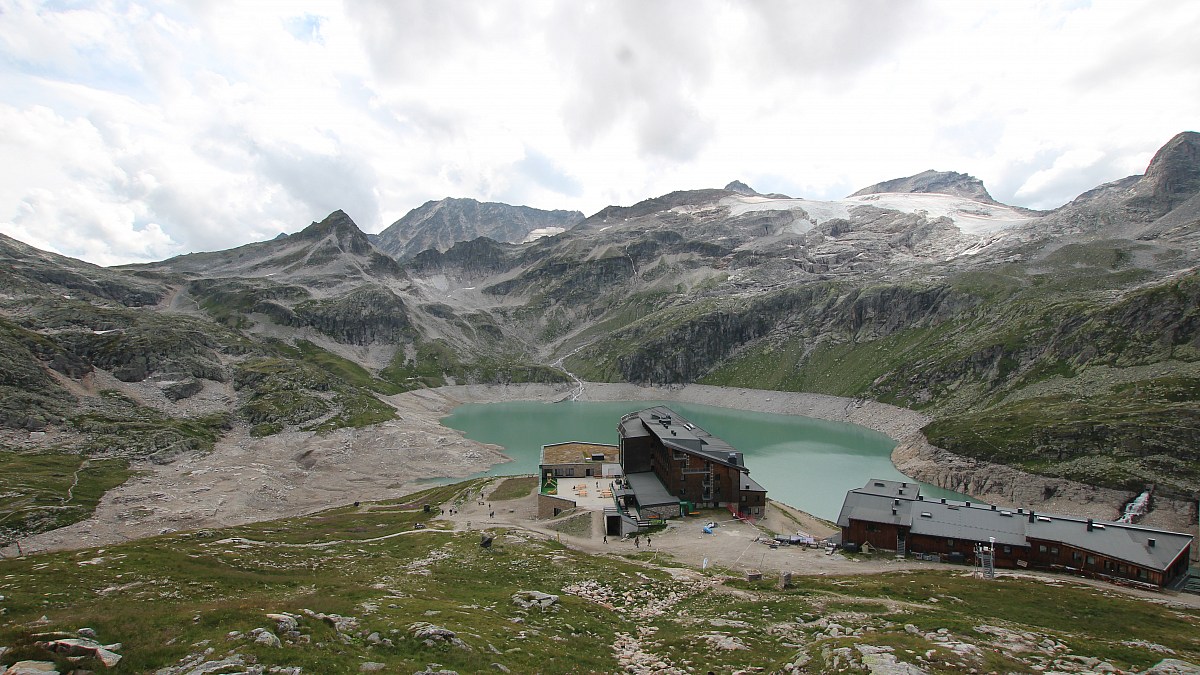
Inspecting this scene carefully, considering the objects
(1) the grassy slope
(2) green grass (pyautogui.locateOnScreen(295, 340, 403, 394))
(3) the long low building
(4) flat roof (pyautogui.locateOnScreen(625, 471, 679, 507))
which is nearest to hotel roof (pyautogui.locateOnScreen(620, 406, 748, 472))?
(4) flat roof (pyautogui.locateOnScreen(625, 471, 679, 507))

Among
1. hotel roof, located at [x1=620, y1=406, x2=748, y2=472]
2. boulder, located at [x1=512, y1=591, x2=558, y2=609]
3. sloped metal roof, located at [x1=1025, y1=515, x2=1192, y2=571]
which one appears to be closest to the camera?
boulder, located at [x1=512, y1=591, x2=558, y2=609]

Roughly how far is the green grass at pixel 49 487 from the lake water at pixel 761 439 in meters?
56.5

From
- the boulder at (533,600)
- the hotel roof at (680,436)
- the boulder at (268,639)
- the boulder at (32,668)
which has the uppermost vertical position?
the hotel roof at (680,436)

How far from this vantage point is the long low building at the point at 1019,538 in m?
37.5

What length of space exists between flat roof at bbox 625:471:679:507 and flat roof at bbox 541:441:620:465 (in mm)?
7379

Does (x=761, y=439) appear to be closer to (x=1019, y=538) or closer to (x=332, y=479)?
(x=1019, y=538)

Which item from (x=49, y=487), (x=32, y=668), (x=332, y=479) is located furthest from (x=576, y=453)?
(x=49, y=487)

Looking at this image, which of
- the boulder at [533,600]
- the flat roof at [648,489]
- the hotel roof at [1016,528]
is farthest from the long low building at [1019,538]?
the boulder at [533,600]

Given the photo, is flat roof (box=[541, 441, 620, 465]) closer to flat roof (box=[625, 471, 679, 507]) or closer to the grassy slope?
flat roof (box=[625, 471, 679, 507])

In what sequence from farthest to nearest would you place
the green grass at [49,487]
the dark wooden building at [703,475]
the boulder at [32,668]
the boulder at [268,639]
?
the green grass at [49,487], the dark wooden building at [703,475], the boulder at [268,639], the boulder at [32,668]

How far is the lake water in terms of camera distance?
3246 inches

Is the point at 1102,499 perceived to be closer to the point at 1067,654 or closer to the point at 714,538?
the point at 714,538

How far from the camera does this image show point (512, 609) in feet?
82.1

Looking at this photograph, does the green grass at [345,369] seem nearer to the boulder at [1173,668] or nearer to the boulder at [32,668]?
the boulder at [32,668]
